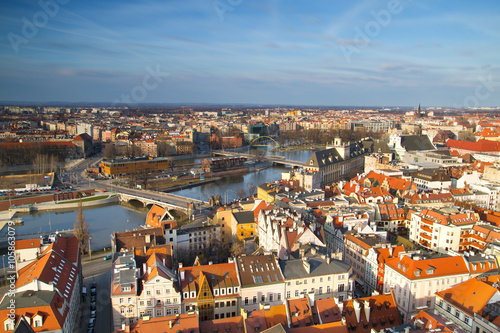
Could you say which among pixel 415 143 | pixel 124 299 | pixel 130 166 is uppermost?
pixel 415 143

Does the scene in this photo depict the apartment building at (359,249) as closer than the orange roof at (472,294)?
No

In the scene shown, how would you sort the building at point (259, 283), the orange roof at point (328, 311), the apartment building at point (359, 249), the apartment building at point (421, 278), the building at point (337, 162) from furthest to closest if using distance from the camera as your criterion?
the building at point (337, 162)
the apartment building at point (359, 249)
the apartment building at point (421, 278)
the building at point (259, 283)
the orange roof at point (328, 311)

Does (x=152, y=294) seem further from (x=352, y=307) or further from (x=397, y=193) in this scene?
(x=397, y=193)

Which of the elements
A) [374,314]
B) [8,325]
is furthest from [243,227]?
[8,325]

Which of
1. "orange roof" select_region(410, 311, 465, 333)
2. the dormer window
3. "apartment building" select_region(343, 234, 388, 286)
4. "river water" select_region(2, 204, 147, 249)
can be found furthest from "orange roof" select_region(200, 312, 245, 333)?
"river water" select_region(2, 204, 147, 249)

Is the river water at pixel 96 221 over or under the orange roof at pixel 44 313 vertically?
under

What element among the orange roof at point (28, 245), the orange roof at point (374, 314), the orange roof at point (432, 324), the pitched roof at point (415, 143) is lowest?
the orange roof at point (374, 314)

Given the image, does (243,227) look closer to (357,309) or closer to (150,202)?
(357,309)

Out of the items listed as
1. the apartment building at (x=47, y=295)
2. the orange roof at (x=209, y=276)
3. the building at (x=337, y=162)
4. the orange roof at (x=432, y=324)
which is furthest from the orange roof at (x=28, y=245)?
the building at (x=337, y=162)

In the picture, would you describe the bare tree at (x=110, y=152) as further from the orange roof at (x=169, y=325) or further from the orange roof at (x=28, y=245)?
the orange roof at (x=169, y=325)
